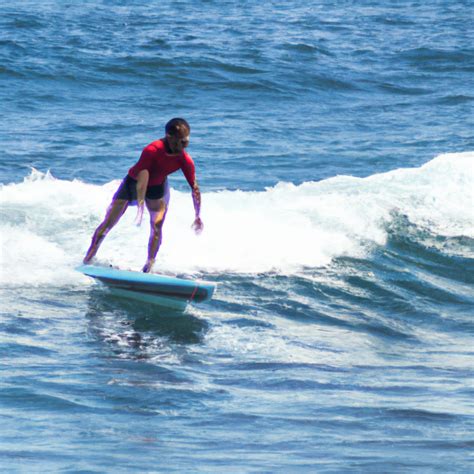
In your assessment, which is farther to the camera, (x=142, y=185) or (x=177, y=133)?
(x=142, y=185)

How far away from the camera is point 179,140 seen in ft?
28.6

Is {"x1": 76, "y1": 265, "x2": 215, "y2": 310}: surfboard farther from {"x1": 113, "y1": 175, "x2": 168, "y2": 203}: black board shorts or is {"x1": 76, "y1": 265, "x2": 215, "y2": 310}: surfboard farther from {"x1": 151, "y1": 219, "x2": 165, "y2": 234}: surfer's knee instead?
{"x1": 113, "y1": 175, "x2": 168, "y2": 203}: black board shorts

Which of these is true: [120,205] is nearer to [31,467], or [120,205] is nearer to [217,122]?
[31,467]

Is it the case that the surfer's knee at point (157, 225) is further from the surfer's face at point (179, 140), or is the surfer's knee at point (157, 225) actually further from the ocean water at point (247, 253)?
the surfer's face at point (179, 140)

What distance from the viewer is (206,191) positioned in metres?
14.4

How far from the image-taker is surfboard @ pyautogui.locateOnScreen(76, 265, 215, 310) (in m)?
9.09

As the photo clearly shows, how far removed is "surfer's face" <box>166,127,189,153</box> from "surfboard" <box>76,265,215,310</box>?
1225mm

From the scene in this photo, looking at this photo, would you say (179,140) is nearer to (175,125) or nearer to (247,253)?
(175,125)

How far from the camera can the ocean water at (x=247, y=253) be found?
631 centimetres

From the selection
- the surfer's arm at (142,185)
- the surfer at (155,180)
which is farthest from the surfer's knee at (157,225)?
the surfer's arm at (142,185)

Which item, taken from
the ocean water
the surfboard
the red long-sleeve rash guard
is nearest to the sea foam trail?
the ocean water

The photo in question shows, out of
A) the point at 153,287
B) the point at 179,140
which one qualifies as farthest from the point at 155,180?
the point at 153,287

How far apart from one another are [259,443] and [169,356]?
2077mm

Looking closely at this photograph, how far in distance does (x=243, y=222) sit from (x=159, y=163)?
12.2ft
